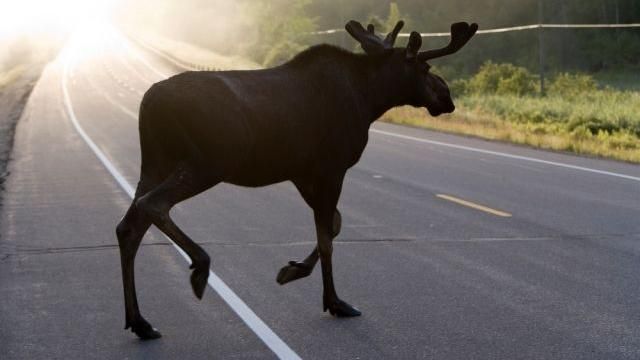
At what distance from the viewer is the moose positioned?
241 inches

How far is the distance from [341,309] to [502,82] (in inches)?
1557

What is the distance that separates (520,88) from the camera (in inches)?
1769

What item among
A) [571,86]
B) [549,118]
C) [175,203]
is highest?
[175,203]

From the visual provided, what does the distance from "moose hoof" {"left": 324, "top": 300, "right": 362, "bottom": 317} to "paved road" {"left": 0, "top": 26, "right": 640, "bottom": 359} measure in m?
0.08

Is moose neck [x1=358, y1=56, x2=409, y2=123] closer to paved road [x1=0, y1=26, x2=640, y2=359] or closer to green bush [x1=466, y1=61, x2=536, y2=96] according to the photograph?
paved road [x1=0, y1=26, x2=640, y2=359]

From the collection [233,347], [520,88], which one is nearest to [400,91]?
[233,347]

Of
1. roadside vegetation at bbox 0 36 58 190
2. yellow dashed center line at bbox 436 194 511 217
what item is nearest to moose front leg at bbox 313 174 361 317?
yellow dashed center line at bbox 436 194 511 217

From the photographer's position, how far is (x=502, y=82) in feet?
149

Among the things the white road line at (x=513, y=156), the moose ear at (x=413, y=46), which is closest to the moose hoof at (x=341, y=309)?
the moose ear at (x=413, y=46)

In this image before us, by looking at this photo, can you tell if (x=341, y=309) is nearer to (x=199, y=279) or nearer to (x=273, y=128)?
(x=273, y=128)

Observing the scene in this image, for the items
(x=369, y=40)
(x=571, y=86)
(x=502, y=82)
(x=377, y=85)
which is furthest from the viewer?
(x=502, y=82)

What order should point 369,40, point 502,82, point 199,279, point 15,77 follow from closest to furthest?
point 199,279 < point 369,40 < point 502,82 < point 15,77

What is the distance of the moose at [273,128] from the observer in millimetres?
6125

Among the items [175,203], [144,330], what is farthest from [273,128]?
[144,330]
